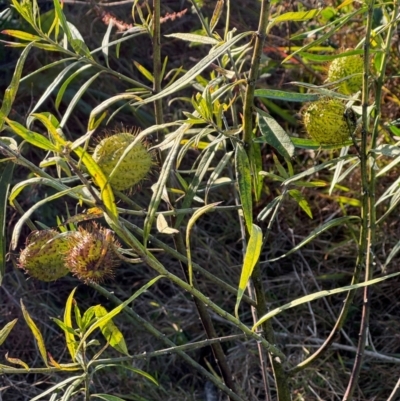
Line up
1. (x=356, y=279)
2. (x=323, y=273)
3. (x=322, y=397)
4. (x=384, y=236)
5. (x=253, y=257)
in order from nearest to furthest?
(x=253, y=257)
(x=356, y=279)
(x=322, y=397)
(x=384, y=236)
(x=323, y=273)

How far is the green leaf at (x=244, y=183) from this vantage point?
0.90 m

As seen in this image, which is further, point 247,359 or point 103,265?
point 247,359

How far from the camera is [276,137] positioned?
3.18 ft

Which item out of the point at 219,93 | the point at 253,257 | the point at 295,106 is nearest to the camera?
the point at 253,257

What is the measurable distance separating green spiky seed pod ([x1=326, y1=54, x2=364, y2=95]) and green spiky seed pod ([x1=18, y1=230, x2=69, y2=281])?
1.70ft

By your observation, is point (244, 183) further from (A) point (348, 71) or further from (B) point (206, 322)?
(B) point (206, 322)

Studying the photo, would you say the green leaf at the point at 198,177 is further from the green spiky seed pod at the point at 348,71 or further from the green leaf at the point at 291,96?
the green spiky seed pod at the point at 348,71

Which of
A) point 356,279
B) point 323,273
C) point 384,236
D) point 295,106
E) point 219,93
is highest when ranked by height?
point 219,93

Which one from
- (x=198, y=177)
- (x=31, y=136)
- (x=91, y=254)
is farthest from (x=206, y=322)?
(x=31, y=136)

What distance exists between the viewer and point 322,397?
6.59 ft

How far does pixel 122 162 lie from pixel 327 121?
327 mm

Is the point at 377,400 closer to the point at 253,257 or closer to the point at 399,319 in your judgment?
the point at 399,319

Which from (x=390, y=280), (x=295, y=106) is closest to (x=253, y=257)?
(x=390, y=280)

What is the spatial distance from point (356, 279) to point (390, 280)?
1.06m
